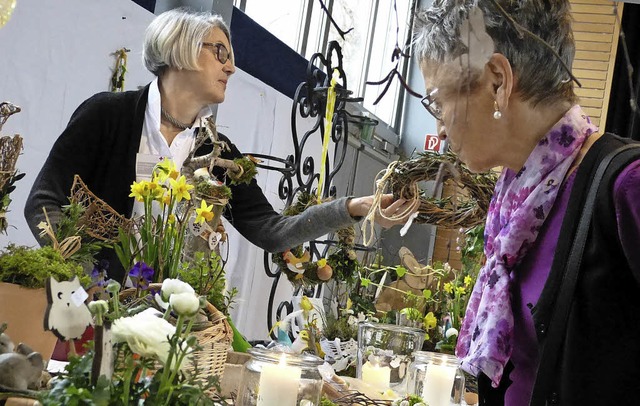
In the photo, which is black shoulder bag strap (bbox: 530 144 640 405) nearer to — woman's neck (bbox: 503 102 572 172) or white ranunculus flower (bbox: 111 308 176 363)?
woman's neck (bbox: 503 102 572 172)

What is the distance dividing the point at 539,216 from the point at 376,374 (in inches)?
30.3

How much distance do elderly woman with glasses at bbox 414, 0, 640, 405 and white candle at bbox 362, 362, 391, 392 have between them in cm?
47

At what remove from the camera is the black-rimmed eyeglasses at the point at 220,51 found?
2.59 meters

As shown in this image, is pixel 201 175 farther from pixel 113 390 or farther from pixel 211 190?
pixel 113 390

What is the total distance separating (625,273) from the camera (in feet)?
3.62

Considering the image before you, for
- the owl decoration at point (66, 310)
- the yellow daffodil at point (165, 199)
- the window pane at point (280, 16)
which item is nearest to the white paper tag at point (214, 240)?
the yellow daffodil at point (165, 199)

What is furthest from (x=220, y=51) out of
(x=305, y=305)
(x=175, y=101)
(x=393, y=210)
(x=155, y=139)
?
(x=393, y=210)

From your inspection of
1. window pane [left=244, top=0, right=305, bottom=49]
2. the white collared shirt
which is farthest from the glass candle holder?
window pane [left=244, top=0, right=305, bottom=49]

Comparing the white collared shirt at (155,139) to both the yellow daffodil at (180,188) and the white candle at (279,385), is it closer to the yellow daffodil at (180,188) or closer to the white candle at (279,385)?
the yellow daffodil at (180,188)

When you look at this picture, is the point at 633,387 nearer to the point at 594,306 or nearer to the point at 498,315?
the point at 594,306

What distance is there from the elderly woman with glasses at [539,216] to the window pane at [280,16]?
3.40 m

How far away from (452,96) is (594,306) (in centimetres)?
43

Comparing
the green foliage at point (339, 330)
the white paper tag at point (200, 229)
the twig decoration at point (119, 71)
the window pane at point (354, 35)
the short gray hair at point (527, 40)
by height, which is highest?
the window pane at point (354, 35)

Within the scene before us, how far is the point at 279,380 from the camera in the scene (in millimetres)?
1229
